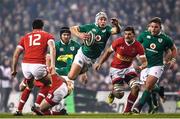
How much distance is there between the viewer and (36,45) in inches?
696

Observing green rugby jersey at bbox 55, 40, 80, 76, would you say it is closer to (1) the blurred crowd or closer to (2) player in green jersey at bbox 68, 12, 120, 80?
(2) player in green jersey at bbox 68, 12, 120, 80

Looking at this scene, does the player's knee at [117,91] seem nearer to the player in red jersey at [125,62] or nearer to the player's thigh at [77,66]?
the player in red jersey at [125,62]

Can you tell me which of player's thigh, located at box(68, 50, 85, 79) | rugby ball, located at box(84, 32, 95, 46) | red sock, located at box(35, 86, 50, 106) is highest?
rugby ball, located at box(84, 32, 95, 46)

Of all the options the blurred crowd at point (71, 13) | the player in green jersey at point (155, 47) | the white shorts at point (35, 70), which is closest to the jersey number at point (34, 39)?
the white shorts at point (35, 70)

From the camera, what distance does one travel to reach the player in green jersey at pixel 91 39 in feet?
61.8

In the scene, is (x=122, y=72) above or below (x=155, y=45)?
below

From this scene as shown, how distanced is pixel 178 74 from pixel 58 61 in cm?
829

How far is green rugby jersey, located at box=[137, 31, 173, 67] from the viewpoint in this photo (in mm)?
19578

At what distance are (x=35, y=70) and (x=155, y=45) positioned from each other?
357 centimetres

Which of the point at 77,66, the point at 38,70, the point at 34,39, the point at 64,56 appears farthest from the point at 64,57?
the point at 34,39

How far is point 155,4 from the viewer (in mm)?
33906

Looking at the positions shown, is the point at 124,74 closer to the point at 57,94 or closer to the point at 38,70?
the point at 57,94

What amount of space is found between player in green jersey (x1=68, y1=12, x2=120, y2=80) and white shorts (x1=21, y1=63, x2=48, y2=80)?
1.30 m

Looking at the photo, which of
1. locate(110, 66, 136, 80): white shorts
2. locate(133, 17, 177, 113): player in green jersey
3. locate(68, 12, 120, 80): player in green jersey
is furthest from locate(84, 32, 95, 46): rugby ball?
locate(133, 17, 177, 113): player in green jersey
